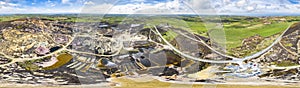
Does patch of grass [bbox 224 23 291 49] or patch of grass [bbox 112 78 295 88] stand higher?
patch of grass [bbox 224 23 291 49]

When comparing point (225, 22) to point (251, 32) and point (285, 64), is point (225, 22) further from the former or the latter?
point (285, 64)

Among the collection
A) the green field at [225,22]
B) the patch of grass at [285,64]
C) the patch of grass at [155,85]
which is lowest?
the patch of grass at [155,85]

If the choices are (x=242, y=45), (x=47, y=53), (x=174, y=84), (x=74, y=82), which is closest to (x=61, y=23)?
(x=47, y=53)

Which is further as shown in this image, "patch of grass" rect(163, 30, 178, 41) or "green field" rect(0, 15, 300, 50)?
"patch of grass" rect(163, 30, 178, 41)

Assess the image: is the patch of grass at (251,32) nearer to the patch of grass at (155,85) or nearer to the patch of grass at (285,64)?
the patch of grass at (285,64)

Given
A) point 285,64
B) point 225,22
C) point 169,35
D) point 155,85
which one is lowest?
point 155,85

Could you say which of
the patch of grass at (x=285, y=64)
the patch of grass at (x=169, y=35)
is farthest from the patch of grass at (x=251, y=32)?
A: the patch of grass at (x=169, y=35)

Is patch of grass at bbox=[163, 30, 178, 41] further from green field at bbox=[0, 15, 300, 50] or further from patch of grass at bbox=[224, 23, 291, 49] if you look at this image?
patch of grass at bbox=[224, 23, 291, 49]

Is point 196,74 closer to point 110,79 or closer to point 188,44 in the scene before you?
point 188,44

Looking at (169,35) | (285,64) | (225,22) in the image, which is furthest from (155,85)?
(285,64)


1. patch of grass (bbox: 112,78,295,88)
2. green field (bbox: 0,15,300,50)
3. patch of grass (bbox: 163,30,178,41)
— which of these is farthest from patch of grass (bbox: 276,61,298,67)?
patch of grass (bbox: 163,30,178,41)

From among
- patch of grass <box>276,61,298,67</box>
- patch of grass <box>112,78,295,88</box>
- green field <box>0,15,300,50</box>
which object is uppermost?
green field <box>0,15,300,50</box>
